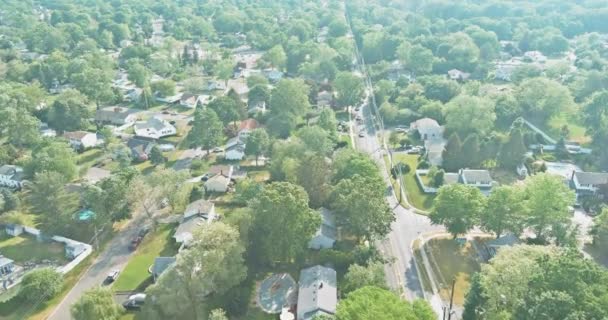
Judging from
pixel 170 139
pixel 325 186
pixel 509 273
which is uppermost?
pixel 509 273

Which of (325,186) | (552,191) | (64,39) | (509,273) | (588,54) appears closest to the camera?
(509,273)

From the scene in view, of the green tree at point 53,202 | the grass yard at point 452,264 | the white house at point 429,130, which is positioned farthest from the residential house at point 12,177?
the white house at point 429,130

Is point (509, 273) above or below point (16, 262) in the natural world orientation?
above

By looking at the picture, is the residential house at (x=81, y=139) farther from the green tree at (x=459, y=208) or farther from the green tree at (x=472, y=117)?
the green tree at (x=472, y=117)

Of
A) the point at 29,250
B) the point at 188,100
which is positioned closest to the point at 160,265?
the point at 29,250

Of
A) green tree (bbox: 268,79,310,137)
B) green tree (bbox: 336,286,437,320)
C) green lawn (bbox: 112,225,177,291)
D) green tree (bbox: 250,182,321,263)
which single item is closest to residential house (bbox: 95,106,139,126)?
green tree (bbox: 268,79,310,137)

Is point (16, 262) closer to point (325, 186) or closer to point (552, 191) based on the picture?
point (325, 186)

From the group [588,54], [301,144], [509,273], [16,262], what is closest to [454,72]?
[588,54]

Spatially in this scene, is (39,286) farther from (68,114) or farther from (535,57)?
(535,57)
